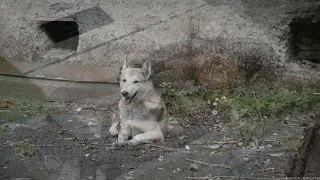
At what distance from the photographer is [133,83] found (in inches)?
234

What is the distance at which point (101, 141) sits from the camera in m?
6.07

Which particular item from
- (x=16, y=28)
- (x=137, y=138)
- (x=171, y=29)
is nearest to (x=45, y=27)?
(x=16, y=28)

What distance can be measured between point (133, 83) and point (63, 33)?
103 inches

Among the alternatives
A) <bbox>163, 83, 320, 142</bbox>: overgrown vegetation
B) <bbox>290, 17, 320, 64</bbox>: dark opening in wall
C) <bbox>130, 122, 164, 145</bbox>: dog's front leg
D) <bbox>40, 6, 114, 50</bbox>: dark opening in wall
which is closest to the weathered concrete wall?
<bbox>40, 6, 114, 50</bbox>: dark opening in wall

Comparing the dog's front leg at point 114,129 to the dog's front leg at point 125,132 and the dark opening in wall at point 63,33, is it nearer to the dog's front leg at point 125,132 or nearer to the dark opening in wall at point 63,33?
the dog's front leg at point 125,132

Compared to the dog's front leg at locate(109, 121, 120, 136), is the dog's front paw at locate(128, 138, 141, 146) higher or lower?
higher

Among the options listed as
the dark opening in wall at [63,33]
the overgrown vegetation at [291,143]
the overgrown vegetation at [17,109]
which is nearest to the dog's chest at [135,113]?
the overgrown vegetation at [291,143]

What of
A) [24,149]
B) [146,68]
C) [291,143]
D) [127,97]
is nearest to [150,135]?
[127,97]

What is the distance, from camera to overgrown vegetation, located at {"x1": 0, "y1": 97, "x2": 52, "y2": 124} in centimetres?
689

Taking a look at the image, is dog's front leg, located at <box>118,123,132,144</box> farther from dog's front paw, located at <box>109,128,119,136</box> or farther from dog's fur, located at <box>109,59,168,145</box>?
dog's front paw, located at <box>109,128,119,136</box>

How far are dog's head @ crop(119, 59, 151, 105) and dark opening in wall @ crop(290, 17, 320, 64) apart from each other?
228 cm

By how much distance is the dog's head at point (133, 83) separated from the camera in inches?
233

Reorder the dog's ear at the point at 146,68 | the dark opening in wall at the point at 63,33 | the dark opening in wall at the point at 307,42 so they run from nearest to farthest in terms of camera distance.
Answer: the dog's ear at the point at 146,68 < the dark opening in wall at the point at 307,42 < the dark opening in wall at the point at 63,33

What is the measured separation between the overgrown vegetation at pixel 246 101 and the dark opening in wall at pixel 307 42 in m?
0.63
